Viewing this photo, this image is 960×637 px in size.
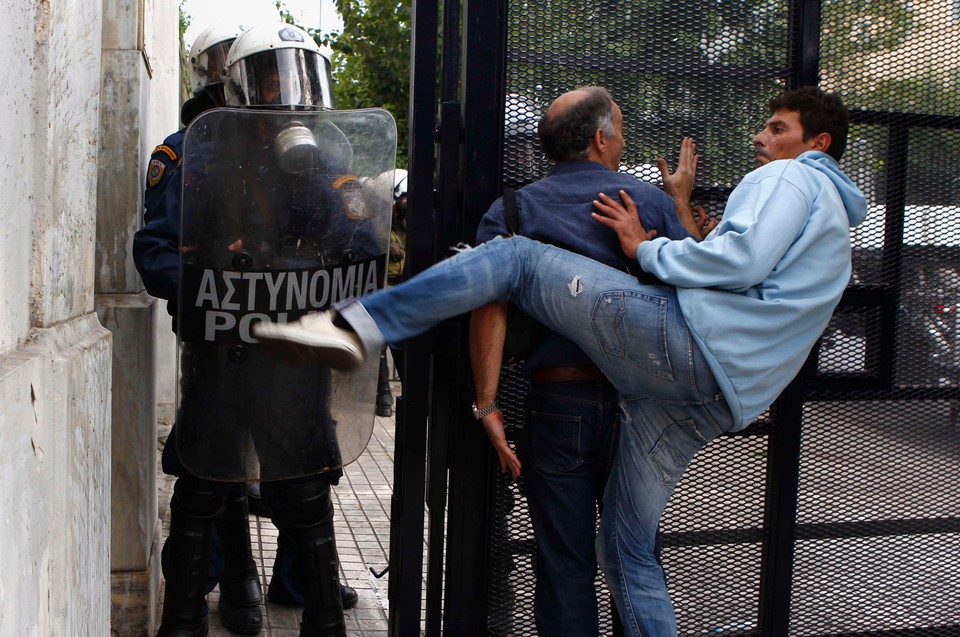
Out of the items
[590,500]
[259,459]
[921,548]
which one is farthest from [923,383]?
[259,459]

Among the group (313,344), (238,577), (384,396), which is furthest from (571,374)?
(384,396)

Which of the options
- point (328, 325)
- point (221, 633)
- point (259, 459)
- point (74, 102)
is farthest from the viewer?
point (221, 633)

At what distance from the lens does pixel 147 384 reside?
3.97m

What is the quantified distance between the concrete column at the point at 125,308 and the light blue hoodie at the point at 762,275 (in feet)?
6.79

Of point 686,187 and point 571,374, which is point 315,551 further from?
point 686,187

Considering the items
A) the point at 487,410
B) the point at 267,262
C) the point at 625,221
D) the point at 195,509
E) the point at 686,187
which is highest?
the point at 686,187

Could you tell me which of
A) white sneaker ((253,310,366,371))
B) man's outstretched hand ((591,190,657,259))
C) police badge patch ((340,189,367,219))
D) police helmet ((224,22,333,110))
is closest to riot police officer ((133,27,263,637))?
police helmet ((224,22,333,110))

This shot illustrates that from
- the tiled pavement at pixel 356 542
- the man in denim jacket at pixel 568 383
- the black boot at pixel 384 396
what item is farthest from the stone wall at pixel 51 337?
the black boot at pixel 384 396

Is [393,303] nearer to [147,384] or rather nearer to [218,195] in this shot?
[218,195]

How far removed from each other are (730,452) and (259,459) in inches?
58.1

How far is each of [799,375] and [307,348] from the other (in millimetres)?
1619

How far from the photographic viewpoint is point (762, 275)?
266cm

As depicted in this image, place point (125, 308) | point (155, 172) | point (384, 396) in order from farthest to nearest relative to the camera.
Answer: point (384, 396) → point (125, 308) → point (155, 172)

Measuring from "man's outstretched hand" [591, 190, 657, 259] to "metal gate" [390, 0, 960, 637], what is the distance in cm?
38
